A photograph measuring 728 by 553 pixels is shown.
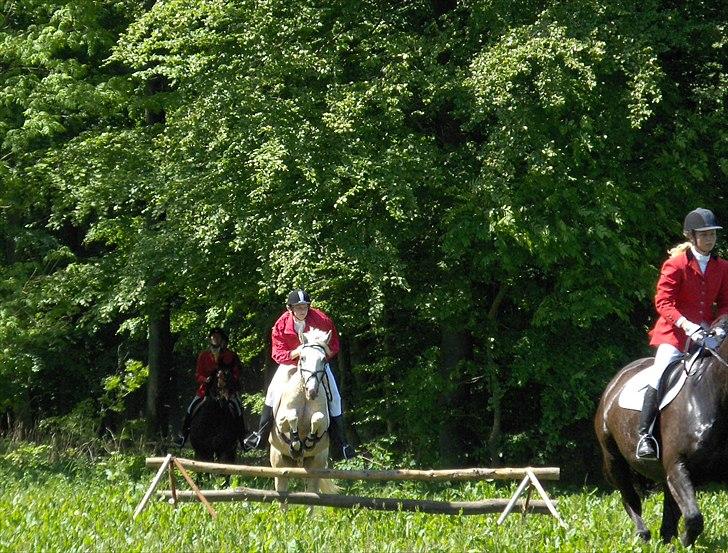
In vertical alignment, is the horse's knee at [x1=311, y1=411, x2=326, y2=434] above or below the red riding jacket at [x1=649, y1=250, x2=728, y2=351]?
below

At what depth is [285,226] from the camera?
16.6 metres

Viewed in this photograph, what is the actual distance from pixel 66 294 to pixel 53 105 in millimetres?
3388

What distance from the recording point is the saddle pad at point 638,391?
9.53m

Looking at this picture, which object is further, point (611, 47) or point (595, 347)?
point (595, 347)

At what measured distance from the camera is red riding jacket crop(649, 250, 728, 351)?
9750mm

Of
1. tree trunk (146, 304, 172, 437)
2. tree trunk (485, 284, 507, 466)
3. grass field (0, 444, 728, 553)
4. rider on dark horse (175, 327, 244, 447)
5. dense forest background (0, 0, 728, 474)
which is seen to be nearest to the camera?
grass field (0, 444, 728, 553)

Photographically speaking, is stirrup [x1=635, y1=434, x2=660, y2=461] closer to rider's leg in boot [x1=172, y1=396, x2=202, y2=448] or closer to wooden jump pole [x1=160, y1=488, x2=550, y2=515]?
wooden jump pole [x1=160, y1=488, x2=550, y2=515]

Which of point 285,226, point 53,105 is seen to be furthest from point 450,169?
point 53,105

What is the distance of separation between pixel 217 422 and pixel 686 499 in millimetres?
10130

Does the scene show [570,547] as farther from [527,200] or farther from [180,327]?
[180,327]

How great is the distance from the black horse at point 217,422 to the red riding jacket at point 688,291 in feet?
30.3

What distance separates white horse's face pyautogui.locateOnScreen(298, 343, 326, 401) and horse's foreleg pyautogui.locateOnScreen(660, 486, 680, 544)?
386 cm

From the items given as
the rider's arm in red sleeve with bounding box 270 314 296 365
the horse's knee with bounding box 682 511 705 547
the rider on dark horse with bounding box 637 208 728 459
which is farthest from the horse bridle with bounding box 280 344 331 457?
the horse's knee with bounding box 682 511 705 547

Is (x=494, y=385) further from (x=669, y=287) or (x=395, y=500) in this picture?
(x=669, y=287)
